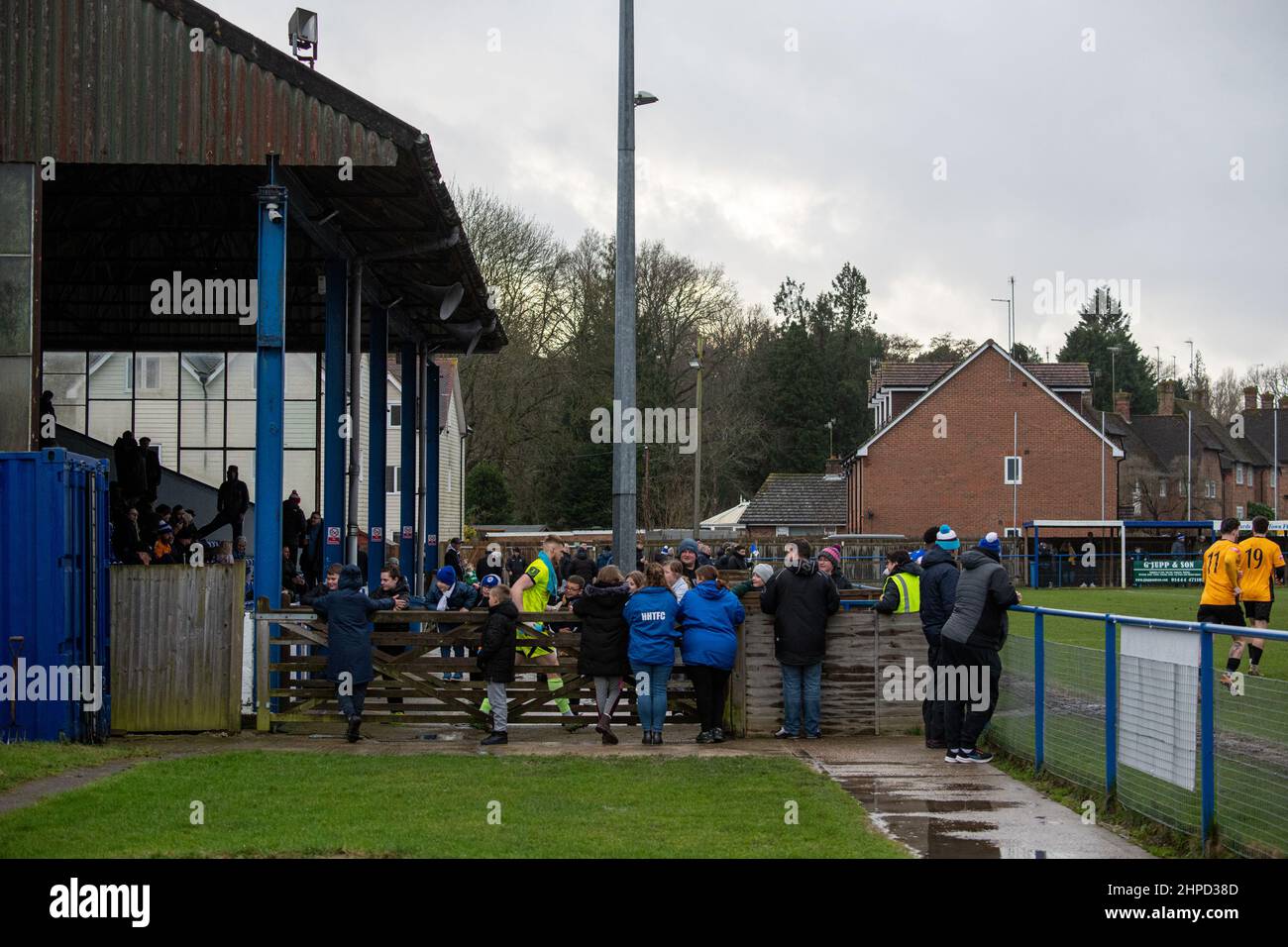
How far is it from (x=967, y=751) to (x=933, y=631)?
1279mm

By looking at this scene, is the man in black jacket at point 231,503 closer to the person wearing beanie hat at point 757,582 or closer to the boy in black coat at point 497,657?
the boy in black coat at point 497,657

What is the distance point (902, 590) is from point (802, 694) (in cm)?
154

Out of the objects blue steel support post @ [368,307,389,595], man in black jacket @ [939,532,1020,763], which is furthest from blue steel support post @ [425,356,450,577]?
man in black jacket @ [939,532,1020,763]

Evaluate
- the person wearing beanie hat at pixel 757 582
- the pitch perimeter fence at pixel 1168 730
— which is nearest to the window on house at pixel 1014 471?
the person wearing beanie hat at pixel 757 582

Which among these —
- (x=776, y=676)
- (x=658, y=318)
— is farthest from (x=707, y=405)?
(x=776, y=676)

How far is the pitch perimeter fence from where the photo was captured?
816 cm

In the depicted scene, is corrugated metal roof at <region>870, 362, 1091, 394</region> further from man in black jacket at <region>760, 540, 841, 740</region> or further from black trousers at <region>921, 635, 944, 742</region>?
black trousers at <region>921, 635, 944, 742</region>

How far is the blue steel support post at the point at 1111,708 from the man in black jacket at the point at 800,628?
4.92m

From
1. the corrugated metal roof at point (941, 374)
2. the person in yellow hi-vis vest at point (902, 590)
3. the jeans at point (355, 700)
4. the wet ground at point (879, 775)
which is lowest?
the wet ground at point (879, 775)

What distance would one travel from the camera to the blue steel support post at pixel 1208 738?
8.66m

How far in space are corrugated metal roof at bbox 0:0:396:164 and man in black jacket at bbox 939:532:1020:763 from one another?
843cm
